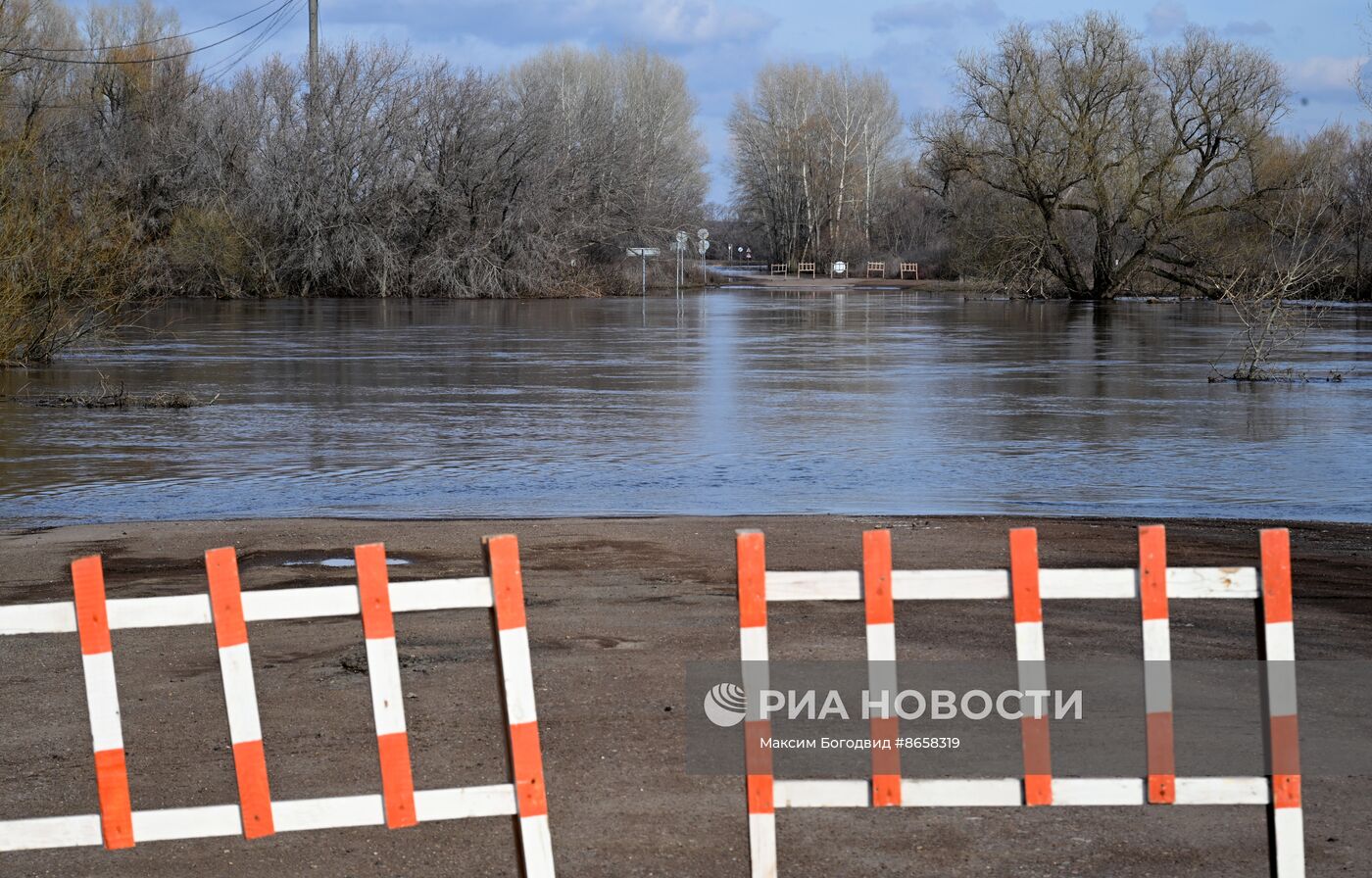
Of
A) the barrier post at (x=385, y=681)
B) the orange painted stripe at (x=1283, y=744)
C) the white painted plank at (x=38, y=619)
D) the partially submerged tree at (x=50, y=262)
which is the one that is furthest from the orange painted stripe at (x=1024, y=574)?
the partially submerged tree at (x=50, y=262)

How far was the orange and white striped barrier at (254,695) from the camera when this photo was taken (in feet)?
13.8

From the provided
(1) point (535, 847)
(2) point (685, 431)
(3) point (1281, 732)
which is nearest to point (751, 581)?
(1) point (535, 847)

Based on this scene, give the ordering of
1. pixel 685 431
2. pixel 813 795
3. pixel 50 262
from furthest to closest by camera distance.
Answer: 1. pixel 50 262
2. pixel 685 431
3. pixel 813 795

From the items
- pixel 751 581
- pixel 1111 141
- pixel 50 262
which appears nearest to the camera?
pixel 751 581

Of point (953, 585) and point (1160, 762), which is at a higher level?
point (953, 585)

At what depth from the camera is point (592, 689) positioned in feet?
23.0

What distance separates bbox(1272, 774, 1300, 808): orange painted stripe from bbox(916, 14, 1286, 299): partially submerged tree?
54.8 m

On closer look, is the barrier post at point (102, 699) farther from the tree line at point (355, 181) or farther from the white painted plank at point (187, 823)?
the tree line at point (355, 181)

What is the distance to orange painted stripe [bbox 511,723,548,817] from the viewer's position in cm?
433

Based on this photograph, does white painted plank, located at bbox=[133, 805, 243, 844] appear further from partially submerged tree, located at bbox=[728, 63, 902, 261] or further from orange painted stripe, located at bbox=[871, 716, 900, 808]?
partially submerged tree, located at bbox=[728, 63, 902, 261]

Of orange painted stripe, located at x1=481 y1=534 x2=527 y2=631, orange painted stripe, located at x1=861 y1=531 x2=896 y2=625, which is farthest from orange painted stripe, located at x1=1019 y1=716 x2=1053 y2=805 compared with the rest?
orange painted stripe, located at x1=481 y1=534 x2=527 y2=631

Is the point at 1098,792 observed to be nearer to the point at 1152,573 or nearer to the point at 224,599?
the point at 1152,573

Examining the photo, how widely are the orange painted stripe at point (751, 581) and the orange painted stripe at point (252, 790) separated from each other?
1.38 meters

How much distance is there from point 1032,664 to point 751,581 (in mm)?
820
